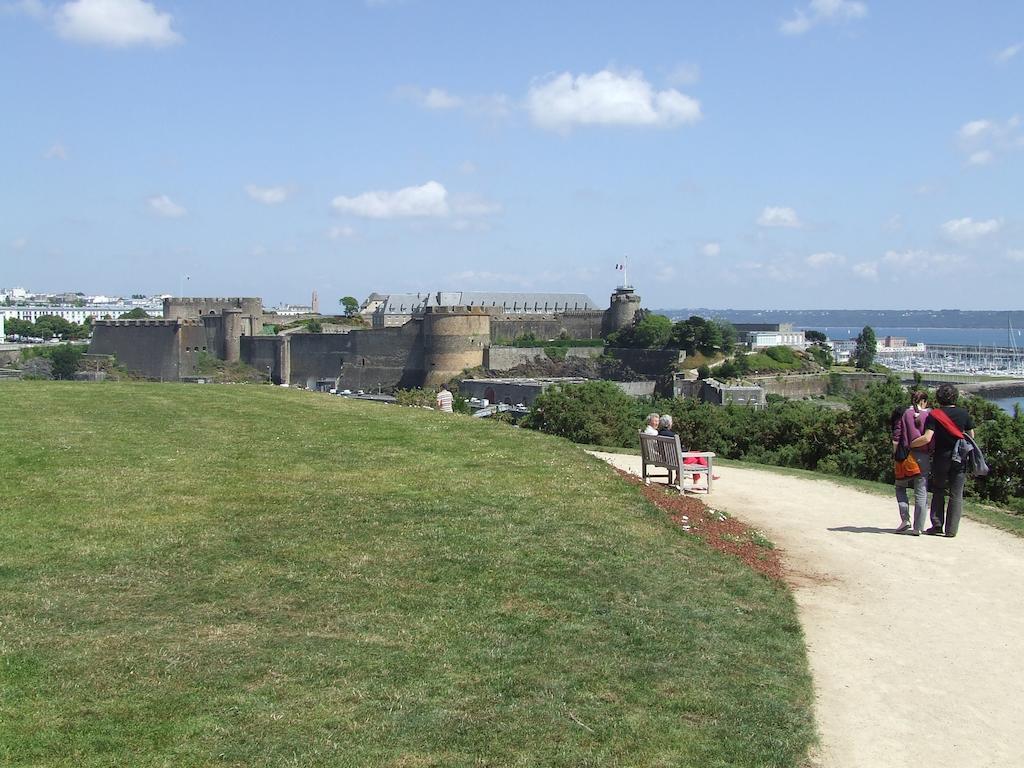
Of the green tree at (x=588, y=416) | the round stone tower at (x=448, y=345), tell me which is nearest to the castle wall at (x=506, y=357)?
the round stone tower at (x=448, y=345)

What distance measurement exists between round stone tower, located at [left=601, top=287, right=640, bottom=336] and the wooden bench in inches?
2505

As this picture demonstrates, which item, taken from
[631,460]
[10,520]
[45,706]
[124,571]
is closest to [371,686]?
[45,706]

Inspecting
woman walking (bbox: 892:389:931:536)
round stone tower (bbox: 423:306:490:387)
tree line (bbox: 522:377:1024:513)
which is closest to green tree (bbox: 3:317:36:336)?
round stone tower (bbox: 423:306:490:387)

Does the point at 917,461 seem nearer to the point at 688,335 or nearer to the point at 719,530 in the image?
the point at 719,530

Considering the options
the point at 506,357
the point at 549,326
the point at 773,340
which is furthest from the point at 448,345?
the point at 773,340

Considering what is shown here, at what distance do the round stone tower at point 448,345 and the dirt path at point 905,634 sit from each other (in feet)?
177

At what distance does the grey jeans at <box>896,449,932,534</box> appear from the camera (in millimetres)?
9797

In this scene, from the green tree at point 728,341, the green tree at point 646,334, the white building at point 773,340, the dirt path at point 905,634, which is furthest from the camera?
the white building at point 773,340

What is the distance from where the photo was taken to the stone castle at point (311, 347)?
65.4 m

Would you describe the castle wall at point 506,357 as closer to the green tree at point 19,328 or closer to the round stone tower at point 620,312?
the round stone tower at point 620,312

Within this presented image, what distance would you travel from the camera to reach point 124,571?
7340mm

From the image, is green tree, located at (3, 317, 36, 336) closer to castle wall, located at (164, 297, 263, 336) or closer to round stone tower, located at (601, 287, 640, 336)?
castle wall, located at (164, 297, 263, 336)

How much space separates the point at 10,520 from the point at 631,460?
8813 millimetres

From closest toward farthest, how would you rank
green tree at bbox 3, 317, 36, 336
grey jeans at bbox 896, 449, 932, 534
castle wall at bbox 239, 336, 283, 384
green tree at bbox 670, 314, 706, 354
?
1. grey jeans at bbox 896, 449, 932, 534
2. green tree at bbox 670, 314, 706, 354
3. castle wall at bbox 239, 336, 283, 384
4. green tree at bbox 3, 317, 36, 336
